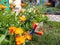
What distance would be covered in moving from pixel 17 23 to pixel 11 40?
742 millimetres

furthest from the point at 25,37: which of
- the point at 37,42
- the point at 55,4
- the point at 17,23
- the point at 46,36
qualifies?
the point at 55,4

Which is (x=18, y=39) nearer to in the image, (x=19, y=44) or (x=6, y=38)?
(x=19, y=44)

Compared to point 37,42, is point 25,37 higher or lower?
higher

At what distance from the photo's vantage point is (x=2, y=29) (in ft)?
7.50

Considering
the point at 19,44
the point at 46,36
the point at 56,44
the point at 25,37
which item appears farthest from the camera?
the point at 46,36

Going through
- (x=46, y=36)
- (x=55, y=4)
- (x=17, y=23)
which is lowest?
(x=55, y=4)

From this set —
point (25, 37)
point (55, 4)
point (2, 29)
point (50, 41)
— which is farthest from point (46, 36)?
point (55, 4)

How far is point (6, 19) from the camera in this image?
2697mm

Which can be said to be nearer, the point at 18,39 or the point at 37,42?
the point at 18,39

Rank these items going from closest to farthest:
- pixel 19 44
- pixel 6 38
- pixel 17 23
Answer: pixel 19 44 < pixel 6 38 < pixel 17 23

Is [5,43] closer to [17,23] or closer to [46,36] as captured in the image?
[17,23]

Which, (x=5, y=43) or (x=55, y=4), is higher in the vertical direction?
(x=5, y=43)

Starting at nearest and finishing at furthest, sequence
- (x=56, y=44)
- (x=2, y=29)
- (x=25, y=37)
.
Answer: (x=25, y=37), (x=2, y=29), (x=56, y=44)

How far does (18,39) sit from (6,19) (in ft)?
3.17
